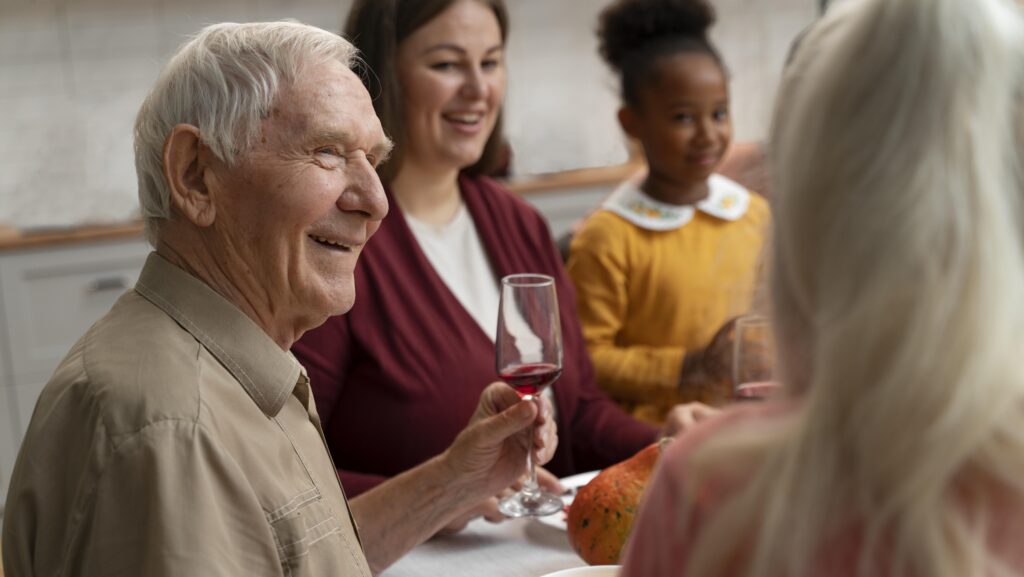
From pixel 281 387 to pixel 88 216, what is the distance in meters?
3.14

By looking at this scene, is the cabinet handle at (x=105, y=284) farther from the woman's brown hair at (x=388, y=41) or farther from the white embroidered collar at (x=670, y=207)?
the woman's brown hair at (x=388, y=41)

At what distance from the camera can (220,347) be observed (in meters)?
1.09

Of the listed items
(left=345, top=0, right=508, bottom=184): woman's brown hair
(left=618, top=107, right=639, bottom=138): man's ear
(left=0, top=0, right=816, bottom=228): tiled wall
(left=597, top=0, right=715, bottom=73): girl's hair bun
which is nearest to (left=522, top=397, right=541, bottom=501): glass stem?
(left=345, top=0, right=508, bottom=184): woman's brown hair

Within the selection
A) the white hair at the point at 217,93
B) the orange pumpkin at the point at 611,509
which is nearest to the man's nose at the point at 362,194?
the white hair at the point at 217,93

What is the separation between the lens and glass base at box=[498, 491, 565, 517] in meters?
1.47

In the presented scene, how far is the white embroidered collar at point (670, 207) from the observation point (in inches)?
94.0

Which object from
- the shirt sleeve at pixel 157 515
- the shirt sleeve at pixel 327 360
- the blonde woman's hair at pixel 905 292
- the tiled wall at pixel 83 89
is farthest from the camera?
the tiled wall at pixel 83 89

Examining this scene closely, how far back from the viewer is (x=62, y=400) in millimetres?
990

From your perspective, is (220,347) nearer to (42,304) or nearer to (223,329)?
(223,329)

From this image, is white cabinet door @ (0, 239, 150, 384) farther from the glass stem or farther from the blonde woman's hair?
the blonde woman's hair

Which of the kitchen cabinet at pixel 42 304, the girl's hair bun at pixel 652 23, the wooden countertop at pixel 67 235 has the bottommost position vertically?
the kitchen cabinet at pixel 42 304

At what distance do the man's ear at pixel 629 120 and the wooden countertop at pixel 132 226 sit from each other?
1400 millimetres

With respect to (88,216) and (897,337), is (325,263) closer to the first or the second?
(897,337)

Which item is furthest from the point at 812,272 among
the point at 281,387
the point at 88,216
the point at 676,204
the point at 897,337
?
the point at 88,216
